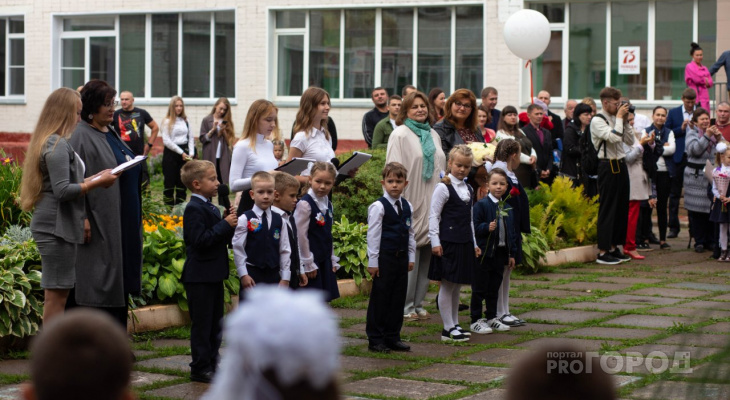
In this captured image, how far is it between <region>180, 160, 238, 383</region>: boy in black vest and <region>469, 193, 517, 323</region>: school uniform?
105 inches

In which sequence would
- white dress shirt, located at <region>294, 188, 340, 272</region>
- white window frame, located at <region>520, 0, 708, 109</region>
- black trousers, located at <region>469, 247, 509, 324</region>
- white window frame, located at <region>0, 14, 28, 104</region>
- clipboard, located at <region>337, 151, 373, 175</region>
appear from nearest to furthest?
white dress shirt, located at <region>294, 188, 340, 272</region> < clipboard, located at <region>337, 151, 373, 175</region> < black trousers, located at <region>469, 247, 509, 324</region> < white window frame, located at <region>520, 0, 708, 109</region> < white window frame, located at <region>0, 14, 28, 104</region>

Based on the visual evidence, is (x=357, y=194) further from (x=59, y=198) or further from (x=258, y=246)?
(x=59, y=198)

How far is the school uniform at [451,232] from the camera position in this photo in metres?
8.50

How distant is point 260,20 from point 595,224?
1350 centimetres

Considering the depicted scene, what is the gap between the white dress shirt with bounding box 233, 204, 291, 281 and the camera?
7031 millimetres

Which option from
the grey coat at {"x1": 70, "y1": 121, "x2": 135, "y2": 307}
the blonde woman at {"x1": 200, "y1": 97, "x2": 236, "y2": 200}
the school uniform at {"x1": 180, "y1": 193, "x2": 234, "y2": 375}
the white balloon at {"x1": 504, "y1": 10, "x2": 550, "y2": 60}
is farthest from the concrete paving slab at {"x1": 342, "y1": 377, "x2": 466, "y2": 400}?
the white balloon at {"x1": 504, "y1": 10, "x2": 550, "y2": 60}

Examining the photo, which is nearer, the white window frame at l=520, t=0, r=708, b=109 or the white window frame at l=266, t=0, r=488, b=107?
the white window frame at l=520, t=0, r=708, b=109

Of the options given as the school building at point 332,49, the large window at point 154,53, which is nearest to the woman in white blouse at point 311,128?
the school building at point 332,49

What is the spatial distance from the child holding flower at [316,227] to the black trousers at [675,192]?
9.20 metres

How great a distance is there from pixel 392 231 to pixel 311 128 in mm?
1554

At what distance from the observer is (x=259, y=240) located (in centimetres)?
707

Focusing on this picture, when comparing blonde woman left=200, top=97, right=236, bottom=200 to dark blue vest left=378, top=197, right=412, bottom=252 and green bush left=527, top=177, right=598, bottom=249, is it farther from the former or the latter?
dark blue vest left=378, top=197, right=412, bottom=252

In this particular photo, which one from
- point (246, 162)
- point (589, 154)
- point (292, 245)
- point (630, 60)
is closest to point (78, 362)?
point (292, 245)

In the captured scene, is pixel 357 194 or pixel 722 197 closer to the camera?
pixel 357 194
